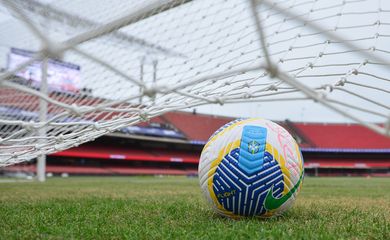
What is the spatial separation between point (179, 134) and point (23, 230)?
37817mm

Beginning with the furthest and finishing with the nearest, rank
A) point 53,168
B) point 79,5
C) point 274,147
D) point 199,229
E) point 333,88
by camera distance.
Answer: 1. point 53,168
2. point 79,5
3. point 274,147
4. point 199,229
5. point 333,88

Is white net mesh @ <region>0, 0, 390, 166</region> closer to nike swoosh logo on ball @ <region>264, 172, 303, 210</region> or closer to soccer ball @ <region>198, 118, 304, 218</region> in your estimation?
soccer ball @ <region>198, 118, 304, 218</region>

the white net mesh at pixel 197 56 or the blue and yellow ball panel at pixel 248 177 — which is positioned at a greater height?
the white net mesh at pixel 197 56

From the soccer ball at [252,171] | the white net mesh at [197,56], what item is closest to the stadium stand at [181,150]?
the white net mesh at [197,56]

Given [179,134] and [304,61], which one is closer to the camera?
[304,61]

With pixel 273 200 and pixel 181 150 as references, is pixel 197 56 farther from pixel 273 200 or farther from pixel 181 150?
pixel 181 150

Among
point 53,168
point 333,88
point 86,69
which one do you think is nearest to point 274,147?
point 333,88

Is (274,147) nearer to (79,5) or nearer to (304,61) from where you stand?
(304,61)

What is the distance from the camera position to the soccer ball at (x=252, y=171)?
3482mm

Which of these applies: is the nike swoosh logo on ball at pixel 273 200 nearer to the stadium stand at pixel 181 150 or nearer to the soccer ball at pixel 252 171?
the soccer ball at pixel 252 171

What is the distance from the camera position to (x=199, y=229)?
127 inches

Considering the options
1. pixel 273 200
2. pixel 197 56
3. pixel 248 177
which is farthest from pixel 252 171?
pixel 197 56

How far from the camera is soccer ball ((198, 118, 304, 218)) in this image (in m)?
3.48

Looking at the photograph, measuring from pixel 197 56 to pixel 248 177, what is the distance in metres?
2.40
